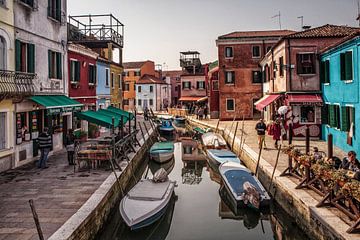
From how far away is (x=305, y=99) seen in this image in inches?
817

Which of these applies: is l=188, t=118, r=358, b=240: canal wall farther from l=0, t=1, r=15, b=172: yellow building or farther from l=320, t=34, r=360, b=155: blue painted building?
l=0, t=1, r=15, b=172: yellow building

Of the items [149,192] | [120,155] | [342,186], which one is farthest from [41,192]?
[342,186]

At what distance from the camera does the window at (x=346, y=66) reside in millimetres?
15970

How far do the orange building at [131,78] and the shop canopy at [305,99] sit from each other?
48.7 meters

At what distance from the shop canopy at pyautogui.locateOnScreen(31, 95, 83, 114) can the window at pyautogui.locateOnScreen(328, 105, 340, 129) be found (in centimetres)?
1383

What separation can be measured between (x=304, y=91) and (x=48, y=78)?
1484cm

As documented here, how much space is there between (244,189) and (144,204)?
364cm

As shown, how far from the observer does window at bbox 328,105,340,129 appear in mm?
18303

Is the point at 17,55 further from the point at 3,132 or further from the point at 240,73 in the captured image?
the point at 240,73

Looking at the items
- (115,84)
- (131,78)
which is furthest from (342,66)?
(131,78)

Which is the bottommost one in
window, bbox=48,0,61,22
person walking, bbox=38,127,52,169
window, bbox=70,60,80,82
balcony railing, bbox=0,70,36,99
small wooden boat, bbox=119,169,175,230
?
small wooden boat, bbox=119,169,175,230

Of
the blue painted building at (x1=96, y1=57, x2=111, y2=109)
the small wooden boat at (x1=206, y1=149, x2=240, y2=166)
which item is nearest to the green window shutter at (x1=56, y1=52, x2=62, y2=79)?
the blue painted building at (x1=96, y1=57, x2=111, y2=109)

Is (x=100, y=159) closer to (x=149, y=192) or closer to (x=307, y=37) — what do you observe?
(x=149, y=192)

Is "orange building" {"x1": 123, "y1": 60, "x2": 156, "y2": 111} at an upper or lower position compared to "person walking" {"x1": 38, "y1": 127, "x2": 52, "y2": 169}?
upper
